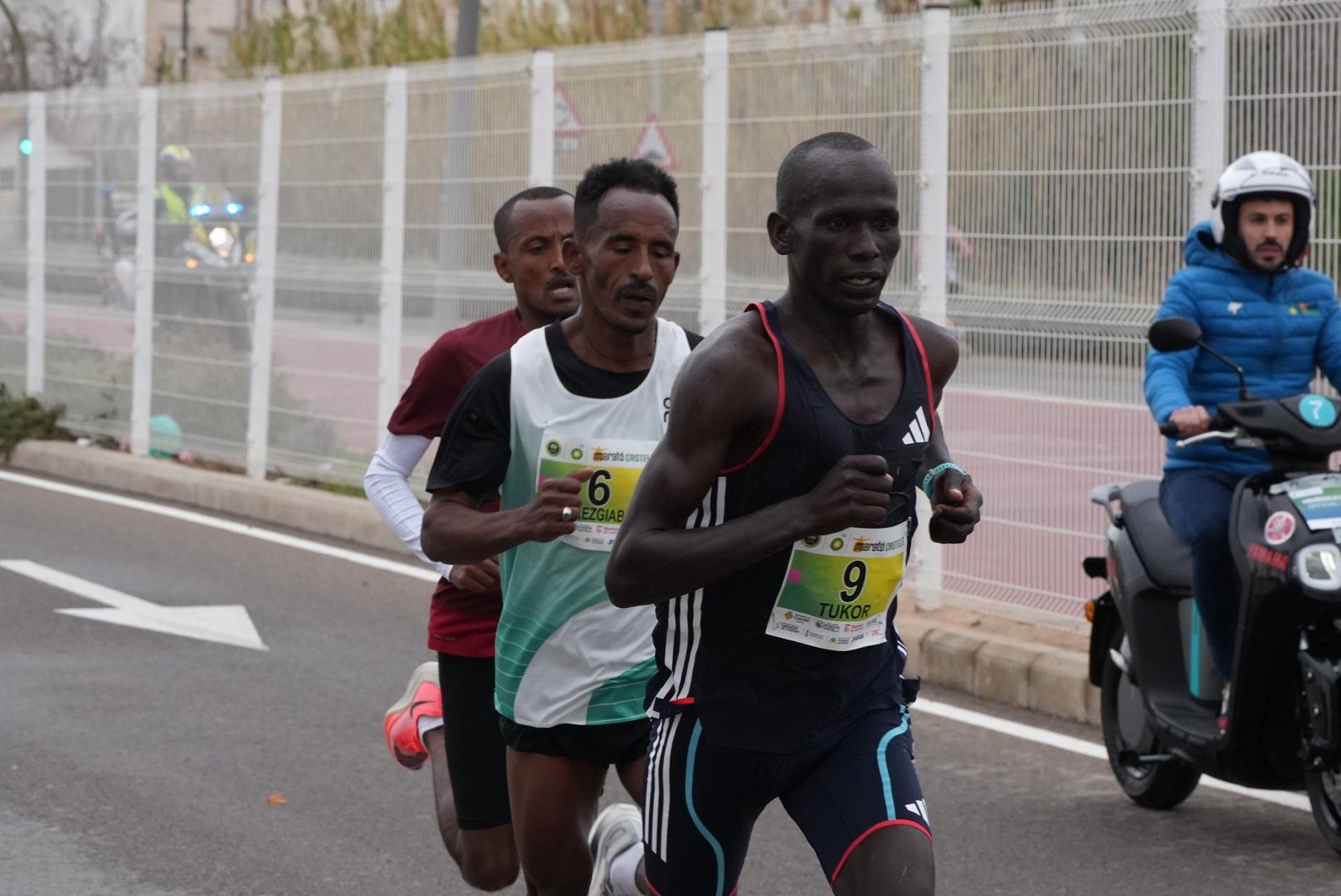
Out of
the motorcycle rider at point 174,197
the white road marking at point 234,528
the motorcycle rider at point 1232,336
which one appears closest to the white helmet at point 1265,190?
the motorcycle rider at point 1232,336

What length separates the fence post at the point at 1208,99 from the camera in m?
8.62

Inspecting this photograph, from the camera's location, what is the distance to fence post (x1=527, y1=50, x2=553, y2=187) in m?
12.6

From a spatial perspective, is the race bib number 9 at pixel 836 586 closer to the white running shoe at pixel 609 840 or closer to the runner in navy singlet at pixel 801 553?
the runner in navy singlet at pixel 801 553

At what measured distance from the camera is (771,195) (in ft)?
36.3


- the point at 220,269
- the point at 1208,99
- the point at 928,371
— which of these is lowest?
the point at 928,371

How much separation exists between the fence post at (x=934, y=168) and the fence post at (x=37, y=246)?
1008 centimetres

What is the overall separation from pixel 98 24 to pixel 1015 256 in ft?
185

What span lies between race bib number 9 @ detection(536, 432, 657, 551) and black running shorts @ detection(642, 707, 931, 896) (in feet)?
2.39

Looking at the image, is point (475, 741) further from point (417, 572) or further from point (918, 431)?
point (417, 572)

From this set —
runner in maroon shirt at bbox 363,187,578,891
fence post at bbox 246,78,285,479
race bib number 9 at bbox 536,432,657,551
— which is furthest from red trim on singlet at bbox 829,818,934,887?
fence post at bbox 246,78,285,479

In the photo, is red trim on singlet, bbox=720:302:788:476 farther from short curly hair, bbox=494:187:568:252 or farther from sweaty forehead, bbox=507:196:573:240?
short curly hair, bbox=494:187:568:252

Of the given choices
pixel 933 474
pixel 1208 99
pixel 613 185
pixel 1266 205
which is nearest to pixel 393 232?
pixel 1208 99

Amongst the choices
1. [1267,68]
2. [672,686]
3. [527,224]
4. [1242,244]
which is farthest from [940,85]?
[672,686]

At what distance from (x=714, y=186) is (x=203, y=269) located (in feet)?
18.5
